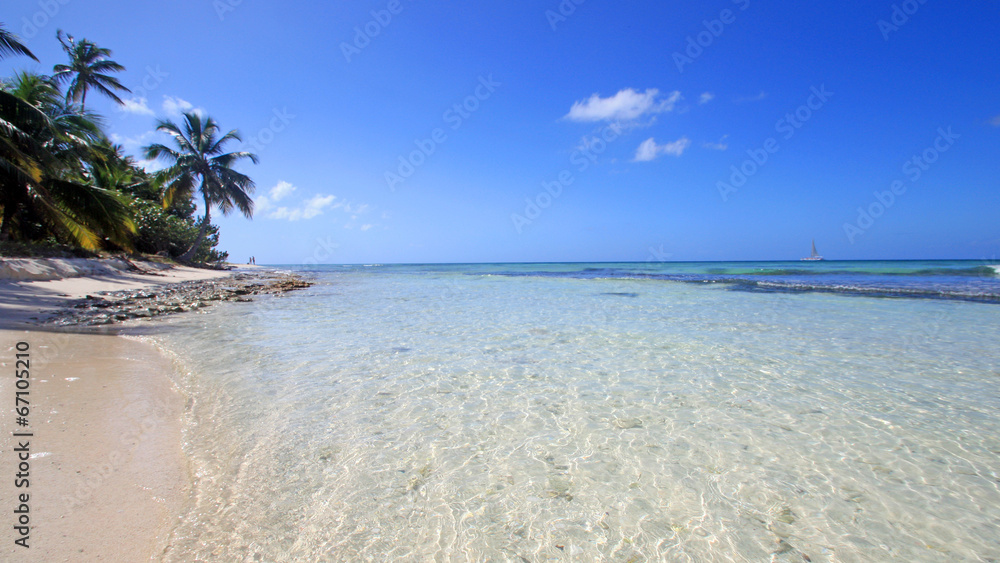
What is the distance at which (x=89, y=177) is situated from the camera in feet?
68.4

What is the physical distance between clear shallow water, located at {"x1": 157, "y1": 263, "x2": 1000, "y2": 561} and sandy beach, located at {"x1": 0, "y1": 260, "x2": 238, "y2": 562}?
180mm

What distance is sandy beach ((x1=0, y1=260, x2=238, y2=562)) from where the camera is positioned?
1.81 metres

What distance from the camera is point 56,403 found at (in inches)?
127

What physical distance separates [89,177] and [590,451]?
94.3 ft

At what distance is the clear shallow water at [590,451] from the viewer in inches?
78.4

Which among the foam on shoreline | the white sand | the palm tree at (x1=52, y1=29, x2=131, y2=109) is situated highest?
the palm tree at (x1=52, y1=29, x2=131, y2=109)

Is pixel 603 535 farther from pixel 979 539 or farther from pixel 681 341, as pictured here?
pixel 681 341

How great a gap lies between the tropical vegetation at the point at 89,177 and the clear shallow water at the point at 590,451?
12.3 metres

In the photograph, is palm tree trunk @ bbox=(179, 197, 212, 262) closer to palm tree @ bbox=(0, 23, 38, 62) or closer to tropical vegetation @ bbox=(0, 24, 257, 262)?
tropical vegetation @ bbox=(0, 24, 257, 262)

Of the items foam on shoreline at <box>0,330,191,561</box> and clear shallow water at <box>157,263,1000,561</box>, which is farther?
clear shallow water at <box>157,263,1000,561</box>

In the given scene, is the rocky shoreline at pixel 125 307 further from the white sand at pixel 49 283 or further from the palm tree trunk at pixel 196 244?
the palm tree trunk at pixel 196 244

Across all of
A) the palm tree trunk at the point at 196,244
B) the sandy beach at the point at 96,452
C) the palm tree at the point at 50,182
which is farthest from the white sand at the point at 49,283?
the palm tree trunk at the point at 196,244

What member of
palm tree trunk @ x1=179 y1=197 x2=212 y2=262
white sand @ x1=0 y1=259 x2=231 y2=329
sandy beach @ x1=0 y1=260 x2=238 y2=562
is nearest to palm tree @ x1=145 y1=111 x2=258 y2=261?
palm tree trunk @ x1=179 y1=197 x2=212 y2=262

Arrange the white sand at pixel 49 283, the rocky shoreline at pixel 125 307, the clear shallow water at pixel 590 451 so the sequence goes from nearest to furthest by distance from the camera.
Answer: the clear shallow water at pixel 590 451 < the rocky shoreline at pixel 125 307 < the white sand at pixel 49 283
